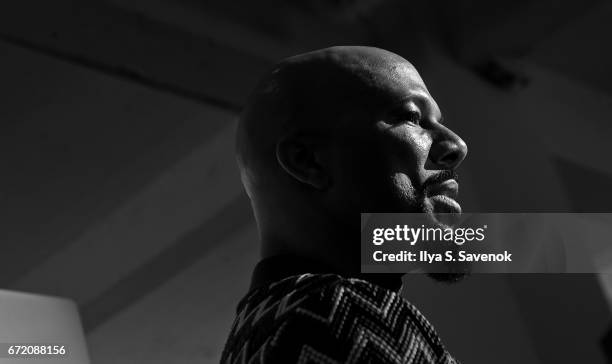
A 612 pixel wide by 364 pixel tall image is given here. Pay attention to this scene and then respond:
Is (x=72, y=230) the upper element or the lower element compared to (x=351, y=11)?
lower

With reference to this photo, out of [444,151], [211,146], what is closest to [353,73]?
[444,151]

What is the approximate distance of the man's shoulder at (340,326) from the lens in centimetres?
Result: 94

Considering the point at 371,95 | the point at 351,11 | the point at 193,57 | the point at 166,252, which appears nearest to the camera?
the point at 371,95

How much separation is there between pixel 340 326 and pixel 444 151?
41 centimetres

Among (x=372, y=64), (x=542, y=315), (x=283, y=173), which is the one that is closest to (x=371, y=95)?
(x=372, y=64)

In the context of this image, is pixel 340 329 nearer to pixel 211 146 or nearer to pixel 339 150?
pixel 339 150

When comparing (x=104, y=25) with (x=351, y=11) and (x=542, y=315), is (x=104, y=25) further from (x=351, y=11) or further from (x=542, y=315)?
(x=542, y=315)

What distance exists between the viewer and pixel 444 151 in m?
1.22

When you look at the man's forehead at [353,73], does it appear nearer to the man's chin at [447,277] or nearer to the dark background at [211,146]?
the man's chin at [447,277]

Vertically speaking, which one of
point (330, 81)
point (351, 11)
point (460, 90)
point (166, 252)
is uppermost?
point (351, 11)

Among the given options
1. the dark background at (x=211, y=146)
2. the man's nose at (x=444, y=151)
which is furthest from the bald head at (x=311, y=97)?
the dark background at (x=211, y=146)

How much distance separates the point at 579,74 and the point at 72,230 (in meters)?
2.51

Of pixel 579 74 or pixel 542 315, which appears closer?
pixel 542 315

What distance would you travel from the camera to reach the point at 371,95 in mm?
1237
